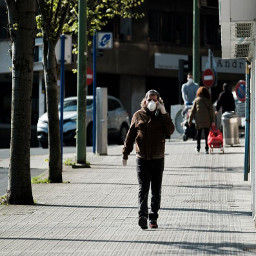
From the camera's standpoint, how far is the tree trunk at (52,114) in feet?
57.8

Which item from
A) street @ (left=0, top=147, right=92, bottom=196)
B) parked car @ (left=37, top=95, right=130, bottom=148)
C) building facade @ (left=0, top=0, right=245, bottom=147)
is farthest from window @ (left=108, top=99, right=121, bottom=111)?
building facade @ (left=0, top=0, right=245, bottom=147)

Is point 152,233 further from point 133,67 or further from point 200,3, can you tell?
point 133,67

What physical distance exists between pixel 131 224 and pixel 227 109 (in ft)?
58.2

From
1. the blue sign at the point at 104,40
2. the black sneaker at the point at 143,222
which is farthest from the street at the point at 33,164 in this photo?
the black sneaker at the point at 143,222

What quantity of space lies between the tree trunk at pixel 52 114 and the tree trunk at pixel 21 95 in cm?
326

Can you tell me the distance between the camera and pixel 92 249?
974 centimetres

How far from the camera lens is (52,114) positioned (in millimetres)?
17875

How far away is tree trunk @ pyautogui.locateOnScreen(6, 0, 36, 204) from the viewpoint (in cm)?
1398

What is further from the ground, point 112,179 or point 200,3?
point 200,3

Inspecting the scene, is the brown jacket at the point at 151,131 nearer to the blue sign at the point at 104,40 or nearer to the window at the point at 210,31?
the blue sign at the point at 104,40

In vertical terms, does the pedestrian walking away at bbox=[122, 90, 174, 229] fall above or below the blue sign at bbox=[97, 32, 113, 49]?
below

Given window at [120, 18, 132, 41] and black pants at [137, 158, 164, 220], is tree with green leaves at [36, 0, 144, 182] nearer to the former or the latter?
black pants at [137, 158, 164, 220]

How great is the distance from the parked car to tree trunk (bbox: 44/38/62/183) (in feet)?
40.4

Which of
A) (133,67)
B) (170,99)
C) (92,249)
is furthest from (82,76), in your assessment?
(170,99)
